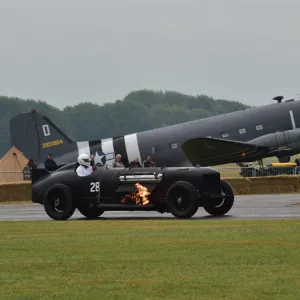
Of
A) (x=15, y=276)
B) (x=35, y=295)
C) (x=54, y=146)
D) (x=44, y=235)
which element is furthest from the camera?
(x=54, y=146)

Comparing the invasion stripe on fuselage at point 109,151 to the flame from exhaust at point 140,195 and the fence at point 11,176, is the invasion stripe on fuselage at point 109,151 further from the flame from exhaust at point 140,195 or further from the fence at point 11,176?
the flame from exhaust at point 140,195

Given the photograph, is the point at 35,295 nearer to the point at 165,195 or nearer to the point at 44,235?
the point at 44,235

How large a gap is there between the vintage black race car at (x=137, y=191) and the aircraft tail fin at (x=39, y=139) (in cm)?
3004

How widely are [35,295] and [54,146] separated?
44664mm

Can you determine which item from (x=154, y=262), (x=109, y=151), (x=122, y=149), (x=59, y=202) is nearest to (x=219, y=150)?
(x=122, y=149)

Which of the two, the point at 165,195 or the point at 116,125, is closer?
the point at 165,195

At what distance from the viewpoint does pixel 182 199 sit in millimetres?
22562

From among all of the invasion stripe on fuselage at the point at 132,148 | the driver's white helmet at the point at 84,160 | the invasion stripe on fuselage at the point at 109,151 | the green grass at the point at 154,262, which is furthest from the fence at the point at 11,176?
the green grass at the point at 154,262

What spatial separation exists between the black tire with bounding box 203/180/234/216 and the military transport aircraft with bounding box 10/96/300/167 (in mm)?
25970

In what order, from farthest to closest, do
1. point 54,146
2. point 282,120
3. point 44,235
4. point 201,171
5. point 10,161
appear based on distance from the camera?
point 10,161
point 54,146
point 282,120
point 201,171
point 44,235

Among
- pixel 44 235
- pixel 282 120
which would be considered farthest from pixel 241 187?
pixel 44 235

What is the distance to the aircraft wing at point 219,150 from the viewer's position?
50406mm

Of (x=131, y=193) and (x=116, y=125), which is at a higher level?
(x=116, y=125)

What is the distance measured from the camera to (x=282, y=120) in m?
50.4
